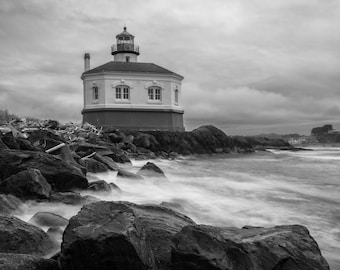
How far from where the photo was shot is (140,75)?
24.9 m

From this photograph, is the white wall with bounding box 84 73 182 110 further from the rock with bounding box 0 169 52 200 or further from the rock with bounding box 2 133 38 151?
the rock with bounding box 0 169 52 200

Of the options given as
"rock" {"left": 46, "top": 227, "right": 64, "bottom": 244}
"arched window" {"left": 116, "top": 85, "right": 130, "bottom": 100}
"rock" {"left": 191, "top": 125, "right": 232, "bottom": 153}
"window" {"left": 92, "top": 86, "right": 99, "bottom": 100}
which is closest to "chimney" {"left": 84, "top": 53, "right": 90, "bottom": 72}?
"window" {"left": 92, "top": 86, "right": 99, "bottom": 100}

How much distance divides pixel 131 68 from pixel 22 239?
22.7 metres

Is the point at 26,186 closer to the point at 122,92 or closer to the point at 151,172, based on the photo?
the point at 151,172

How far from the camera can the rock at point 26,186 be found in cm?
500

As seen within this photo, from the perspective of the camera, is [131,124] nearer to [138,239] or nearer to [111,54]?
[111,54]

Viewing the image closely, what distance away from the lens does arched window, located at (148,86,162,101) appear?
25109mm

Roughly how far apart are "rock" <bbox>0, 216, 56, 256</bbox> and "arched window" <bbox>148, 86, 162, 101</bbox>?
72.0 ft

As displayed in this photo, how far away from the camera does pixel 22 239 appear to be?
3176 millimetres

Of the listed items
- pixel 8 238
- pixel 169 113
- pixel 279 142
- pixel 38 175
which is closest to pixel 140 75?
pixel 169 113

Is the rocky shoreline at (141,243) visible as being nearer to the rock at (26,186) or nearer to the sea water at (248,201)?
the rock at (26,186)

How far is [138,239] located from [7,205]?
7.60 feet

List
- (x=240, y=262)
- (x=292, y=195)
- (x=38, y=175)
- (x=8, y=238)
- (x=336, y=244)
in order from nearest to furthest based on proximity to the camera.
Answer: (x=240, y=262), (x=8, y=238), (x=336, y=244), (x=38, y=175), (x=292, y=195)

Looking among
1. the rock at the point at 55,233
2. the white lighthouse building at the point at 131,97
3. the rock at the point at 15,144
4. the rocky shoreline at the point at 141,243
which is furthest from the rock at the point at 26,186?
the white lighthouse building at the point at 131,97
